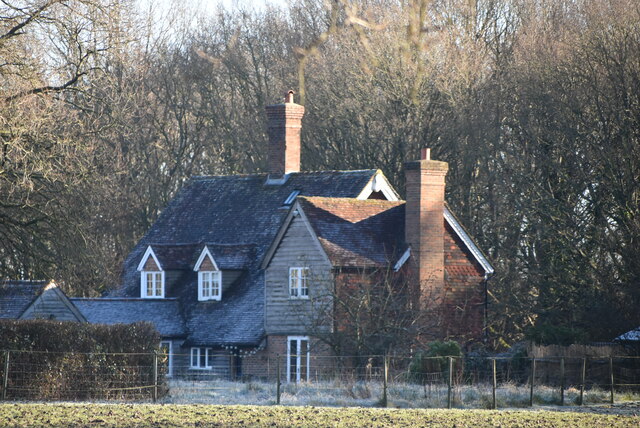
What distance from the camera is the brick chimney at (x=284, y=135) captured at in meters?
46.9

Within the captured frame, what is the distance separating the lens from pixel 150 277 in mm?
46906

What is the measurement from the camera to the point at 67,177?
2631cm

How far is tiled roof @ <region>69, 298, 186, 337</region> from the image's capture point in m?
44.1

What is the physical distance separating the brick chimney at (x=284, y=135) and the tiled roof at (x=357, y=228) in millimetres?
6332

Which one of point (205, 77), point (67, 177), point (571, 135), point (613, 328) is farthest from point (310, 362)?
point (205, 77)

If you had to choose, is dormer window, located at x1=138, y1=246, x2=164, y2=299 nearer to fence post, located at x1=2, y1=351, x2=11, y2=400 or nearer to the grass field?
fence post, located at x1=2, y1=351, x2=11, y2=400

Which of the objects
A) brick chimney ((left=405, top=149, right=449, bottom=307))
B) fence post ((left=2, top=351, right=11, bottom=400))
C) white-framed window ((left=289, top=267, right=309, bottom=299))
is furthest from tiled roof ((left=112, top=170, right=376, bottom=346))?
fence post ((left=2, top=351, right=11, bottom=400))

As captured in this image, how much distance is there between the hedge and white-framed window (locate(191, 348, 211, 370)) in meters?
12.7

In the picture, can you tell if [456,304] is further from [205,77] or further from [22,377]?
[205,77]

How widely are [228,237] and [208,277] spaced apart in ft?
7.33

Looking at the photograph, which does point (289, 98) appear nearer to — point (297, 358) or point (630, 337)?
point (297, 358)

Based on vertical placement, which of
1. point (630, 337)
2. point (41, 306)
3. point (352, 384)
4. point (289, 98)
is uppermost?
point (289, 98)

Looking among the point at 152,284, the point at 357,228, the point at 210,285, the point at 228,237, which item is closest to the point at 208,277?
the point at 210,285

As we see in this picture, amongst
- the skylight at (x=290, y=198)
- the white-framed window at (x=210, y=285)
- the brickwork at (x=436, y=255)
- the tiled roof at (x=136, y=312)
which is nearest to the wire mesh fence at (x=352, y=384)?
the brickwork at (x=436, y=255)
